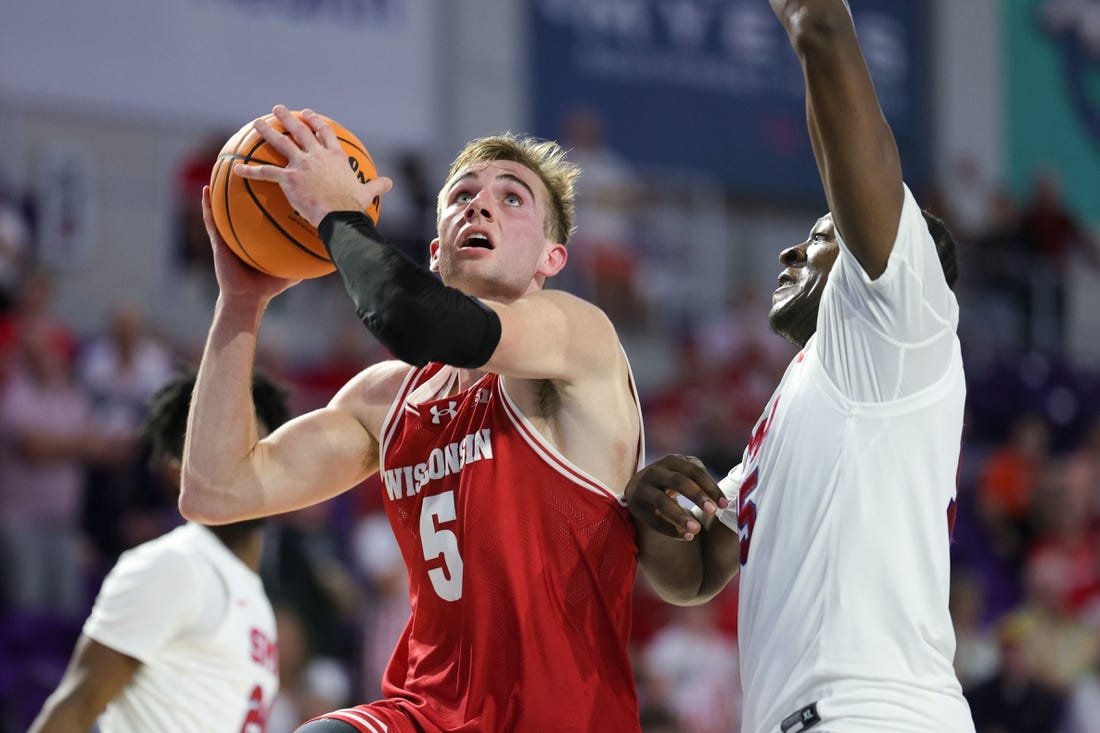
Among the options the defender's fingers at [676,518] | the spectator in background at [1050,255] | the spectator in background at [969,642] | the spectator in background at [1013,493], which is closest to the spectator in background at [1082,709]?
the spectator in background at [969,642]

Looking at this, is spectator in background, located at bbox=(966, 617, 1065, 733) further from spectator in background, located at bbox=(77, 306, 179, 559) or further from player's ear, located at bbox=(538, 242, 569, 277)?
player's ear, located at bbox=(538, 242, 569, 277)

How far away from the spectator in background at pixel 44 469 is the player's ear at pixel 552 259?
443 cm

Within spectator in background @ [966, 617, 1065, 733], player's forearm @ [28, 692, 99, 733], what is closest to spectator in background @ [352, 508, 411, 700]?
player's forearm @ [28, 692, 99, 733]

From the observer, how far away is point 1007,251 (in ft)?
46.2

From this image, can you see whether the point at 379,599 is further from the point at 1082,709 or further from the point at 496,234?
the point at 496,234

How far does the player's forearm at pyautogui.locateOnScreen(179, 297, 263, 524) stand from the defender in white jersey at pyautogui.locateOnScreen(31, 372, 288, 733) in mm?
706

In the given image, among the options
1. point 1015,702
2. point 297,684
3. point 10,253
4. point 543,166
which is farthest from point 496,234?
point 1015,702

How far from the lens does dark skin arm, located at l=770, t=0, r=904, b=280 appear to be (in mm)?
2766

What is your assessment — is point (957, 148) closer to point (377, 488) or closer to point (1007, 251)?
point (1007, 251)

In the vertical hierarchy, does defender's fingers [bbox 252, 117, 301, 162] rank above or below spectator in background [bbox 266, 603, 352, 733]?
above

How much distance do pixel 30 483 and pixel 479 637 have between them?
16.2ft

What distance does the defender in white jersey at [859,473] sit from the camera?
280 centimetres

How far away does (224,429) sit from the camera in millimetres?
3820

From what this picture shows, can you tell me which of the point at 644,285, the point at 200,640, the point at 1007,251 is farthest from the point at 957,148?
the point at 200,640
